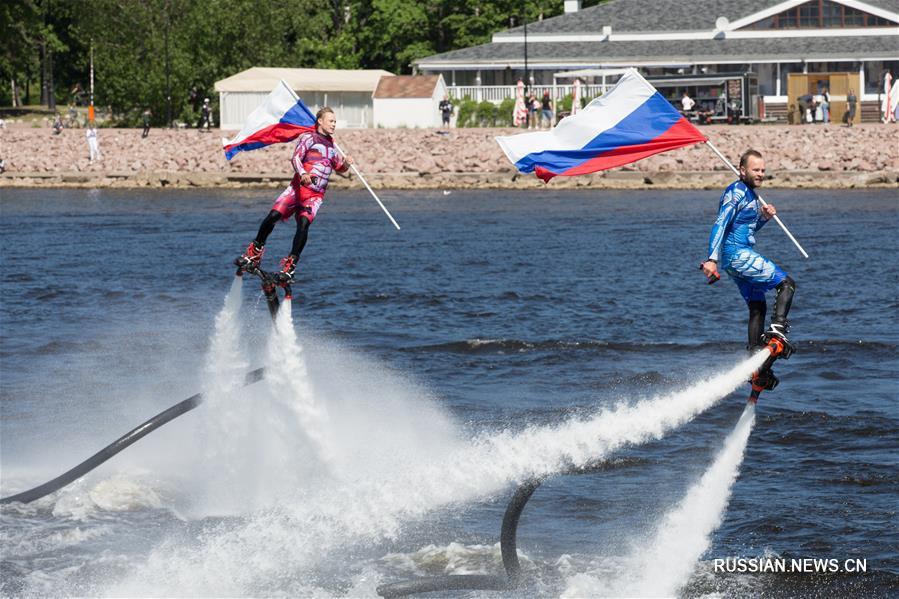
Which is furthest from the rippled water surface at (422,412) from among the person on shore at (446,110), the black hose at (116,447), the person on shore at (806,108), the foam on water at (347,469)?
the person on shore at (446,110)

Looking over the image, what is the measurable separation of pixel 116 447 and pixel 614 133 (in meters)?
8.47

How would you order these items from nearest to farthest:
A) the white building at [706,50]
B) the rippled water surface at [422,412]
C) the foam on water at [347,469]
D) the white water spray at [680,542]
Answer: the white water spray at [680,542]
the foam on water at [347,469]
the rippled water surface at [422,412]
the white building at [706,50]

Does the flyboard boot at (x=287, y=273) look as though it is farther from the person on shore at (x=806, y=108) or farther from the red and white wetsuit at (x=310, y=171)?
the person on shore at (x=806, y=108)

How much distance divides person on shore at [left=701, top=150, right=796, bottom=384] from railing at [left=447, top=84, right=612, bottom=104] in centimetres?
6552

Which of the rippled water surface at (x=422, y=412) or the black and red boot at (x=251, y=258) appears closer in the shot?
the black and red boot at (x=251, y=258)

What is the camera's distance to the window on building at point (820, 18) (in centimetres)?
8869

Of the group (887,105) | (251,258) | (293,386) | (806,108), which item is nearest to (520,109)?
(806,108)

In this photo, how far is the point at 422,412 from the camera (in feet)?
92.8

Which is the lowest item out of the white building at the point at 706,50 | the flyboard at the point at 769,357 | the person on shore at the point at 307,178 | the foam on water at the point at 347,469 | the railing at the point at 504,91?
the foam on water at the point at 347,469

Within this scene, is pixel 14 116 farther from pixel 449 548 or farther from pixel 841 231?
pixel 449 548

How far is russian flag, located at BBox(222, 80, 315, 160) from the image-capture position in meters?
21.5

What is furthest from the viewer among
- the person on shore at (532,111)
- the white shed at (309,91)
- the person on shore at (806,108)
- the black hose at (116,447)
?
the white shed at (309,91)

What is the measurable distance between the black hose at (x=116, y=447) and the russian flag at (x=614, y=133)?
19.1ft

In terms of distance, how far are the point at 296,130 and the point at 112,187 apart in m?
62.2
